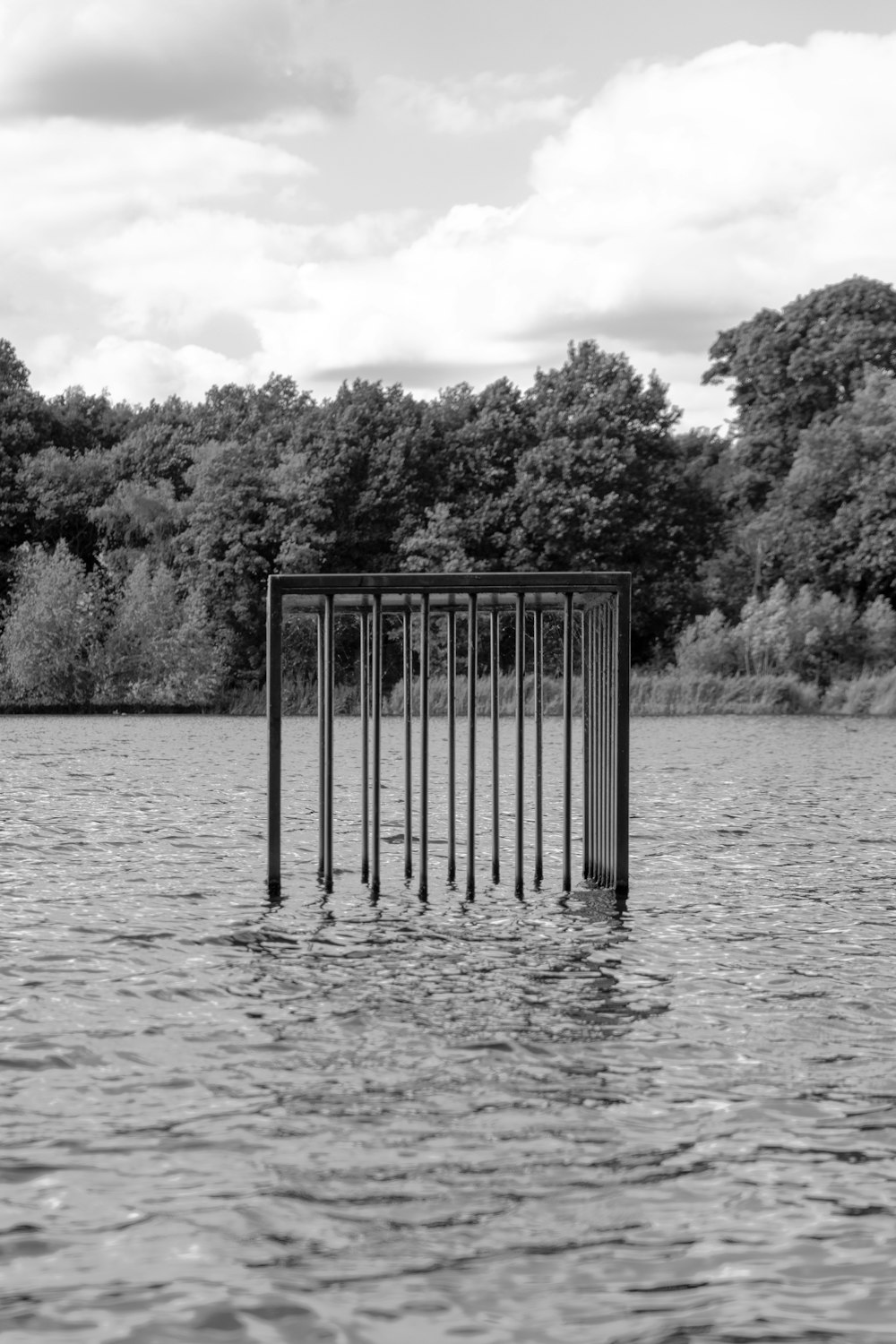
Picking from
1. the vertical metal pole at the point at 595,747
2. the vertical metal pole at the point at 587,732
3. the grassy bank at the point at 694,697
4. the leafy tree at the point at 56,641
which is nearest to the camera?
the vertical metal pole at the point at 587,732

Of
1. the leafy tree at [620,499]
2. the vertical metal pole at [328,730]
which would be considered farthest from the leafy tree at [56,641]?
the vertical metal pole at [328,730]

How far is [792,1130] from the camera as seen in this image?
5.44 meters

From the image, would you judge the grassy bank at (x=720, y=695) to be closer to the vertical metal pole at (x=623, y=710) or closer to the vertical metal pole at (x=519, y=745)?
the vertical metal pole at (x=519, y=745)

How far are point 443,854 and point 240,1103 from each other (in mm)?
8127

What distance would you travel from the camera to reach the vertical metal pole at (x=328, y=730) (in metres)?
10.4

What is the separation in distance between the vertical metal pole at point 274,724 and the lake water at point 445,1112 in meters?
0.32

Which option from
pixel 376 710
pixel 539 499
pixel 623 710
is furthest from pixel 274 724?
pixel 539 499

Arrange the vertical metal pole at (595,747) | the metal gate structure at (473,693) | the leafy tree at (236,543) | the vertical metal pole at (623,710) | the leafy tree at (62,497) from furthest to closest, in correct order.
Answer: the leafy tree at (62,497) < the leafy tree at (236,543) < the vertical metal pole at (595,747) < the metal gate structure at (473,693) < the vertical metal pole at (623,710)

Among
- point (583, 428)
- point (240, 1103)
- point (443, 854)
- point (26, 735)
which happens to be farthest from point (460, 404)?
point (240, 1103)

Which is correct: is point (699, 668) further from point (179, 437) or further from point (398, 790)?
point (398, 790)

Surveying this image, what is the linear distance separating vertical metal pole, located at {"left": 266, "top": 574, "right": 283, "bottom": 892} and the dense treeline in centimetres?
4239

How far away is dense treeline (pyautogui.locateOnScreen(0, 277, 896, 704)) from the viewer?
55812 millimetres

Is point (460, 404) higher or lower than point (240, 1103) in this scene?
higher

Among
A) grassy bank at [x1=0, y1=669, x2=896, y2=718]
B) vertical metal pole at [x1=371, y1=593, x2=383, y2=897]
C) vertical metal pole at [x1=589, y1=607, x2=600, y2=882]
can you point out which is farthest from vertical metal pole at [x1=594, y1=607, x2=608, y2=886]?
grassy bank at [x1=0, y1=669, x2=896, y2=718]
